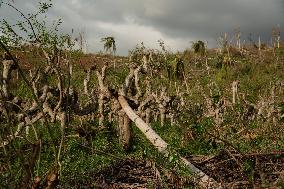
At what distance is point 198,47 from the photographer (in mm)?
68062

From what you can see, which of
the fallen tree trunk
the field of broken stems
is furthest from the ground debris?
the fallen tree trunk

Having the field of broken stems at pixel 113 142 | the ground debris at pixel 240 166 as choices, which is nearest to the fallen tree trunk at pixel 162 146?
the field of broken stems at pixel 113 142

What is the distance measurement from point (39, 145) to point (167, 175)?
404 centimetres

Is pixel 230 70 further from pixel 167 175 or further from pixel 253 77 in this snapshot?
pixel 167 175

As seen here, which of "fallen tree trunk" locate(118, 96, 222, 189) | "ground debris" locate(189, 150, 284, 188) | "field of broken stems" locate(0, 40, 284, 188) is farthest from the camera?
"ground debris" locate(189, 150, 284, 188)

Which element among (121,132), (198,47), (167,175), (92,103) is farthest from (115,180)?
(198,47)

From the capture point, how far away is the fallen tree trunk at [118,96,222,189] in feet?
25.7

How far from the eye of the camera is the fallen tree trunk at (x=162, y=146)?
25.7 feet

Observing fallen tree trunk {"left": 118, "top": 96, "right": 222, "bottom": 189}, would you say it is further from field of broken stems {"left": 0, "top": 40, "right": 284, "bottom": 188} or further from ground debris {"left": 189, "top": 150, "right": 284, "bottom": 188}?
ground debris {"left": 189, "top": 150, "right": 284, "bottom": 188}

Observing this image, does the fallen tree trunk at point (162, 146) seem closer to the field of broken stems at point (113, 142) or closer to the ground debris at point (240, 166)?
the field of broken stems at point (113, 142)

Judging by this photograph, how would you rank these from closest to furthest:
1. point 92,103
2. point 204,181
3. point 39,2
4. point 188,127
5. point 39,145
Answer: point 39,145 → point 204,181 → point 188,127 → point 92,103 → point 39,2

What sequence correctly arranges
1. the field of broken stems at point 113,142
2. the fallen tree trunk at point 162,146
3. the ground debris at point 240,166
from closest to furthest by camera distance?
the field of broken stems at point 113,142 → the fallen tree trunk at point 162,146 → the ground debris at point 240,166

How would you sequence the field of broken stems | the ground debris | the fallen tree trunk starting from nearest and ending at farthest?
1. the field of broken stems
2. the fallen tree trunk
3. the ground debris

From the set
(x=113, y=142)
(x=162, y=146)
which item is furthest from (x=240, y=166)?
(x=113, y=142)
